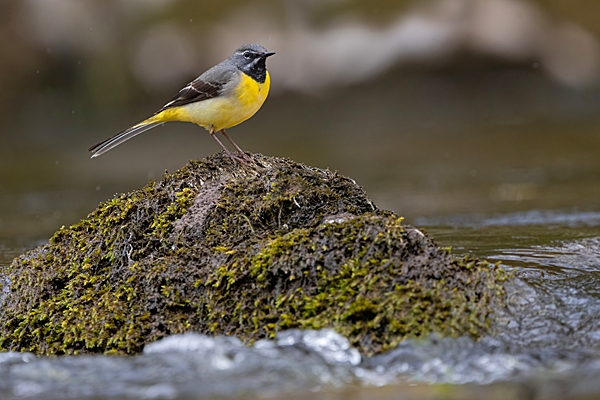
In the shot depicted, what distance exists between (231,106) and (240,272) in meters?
2.23

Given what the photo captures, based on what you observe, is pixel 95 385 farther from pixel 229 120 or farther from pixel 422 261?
pixel 229 120

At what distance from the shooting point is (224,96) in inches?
258

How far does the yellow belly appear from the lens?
21.4 feet

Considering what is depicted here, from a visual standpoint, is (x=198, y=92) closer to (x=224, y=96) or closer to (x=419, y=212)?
(x=224, y=96)

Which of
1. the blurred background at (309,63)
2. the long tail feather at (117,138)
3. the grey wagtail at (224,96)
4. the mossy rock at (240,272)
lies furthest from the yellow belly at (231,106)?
the blurred background at (309,63)

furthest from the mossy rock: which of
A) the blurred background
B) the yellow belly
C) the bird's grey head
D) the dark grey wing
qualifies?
the blurred background

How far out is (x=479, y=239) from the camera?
7.78 metres

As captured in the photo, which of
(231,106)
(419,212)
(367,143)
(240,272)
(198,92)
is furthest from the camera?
(367,143)

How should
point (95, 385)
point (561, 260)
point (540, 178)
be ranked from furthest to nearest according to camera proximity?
point (540, 178)
point (561, 260)
point (95, 385)

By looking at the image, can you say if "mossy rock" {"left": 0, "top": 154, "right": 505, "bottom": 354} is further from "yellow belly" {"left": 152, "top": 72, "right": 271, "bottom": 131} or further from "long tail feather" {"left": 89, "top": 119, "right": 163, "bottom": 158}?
"long tail feather" {"left": 89, "top": 119, "right": 163, "bottom": 158}

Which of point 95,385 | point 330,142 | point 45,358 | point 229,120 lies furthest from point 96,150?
point 330,142

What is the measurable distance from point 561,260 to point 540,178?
675 centimetres

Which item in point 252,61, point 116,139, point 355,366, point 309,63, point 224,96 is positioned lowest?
point 355,366

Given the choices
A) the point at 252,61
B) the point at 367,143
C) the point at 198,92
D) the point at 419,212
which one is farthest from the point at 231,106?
the point at 367,143
